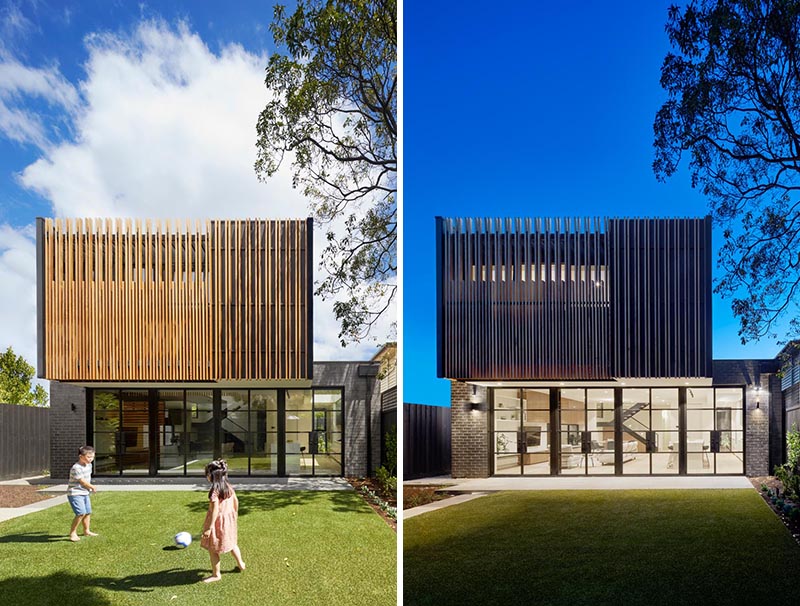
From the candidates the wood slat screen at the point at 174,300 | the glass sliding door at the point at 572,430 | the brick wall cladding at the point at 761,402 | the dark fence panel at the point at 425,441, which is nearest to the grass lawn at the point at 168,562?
the wood slat screen at the point at 174,300

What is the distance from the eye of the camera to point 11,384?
4859 millimetres

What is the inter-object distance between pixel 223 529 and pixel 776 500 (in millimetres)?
4577

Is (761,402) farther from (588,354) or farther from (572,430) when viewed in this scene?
(572,430)

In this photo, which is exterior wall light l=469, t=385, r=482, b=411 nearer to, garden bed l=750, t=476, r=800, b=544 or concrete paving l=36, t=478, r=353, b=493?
concrete paving l=36, t=478, r=353, b=493

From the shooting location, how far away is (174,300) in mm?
5664

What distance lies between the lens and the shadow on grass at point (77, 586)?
14.9 ft

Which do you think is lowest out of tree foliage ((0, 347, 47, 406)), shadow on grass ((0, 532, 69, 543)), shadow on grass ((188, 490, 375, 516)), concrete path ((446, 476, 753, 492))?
concrete path ((446, 476, 753, 492))

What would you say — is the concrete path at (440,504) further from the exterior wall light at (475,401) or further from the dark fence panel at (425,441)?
the exterior wall light at (475,401)

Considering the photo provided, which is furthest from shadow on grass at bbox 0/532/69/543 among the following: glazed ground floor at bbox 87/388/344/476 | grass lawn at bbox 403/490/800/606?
grass lawn at bbox 403/490/800/606

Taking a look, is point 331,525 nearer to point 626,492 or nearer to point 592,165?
point 626,492

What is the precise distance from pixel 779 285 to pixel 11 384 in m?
5.59

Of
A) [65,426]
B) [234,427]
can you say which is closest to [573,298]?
[234,427]

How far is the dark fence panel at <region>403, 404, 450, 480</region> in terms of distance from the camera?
877cm

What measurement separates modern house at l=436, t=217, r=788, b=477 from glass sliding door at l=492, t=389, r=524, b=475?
0.01m
